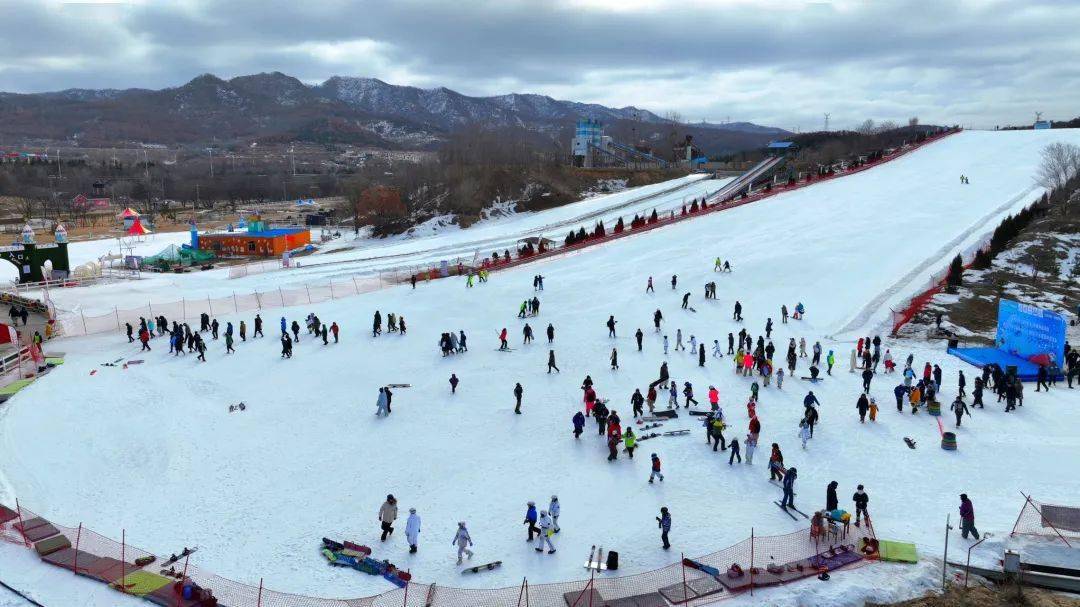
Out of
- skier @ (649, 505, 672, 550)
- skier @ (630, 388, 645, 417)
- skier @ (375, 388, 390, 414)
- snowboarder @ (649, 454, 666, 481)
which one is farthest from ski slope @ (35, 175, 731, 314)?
skier @ (649, 505, 672, 550)

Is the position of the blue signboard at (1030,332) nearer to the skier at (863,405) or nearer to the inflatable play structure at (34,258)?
the skier at (863,405)

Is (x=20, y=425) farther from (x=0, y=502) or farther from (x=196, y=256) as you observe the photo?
(x=196, y=256)

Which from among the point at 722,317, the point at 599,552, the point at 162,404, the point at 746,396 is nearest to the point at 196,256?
the point at 162,404

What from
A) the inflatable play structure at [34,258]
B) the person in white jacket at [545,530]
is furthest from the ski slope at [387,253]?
the person in white jacket at [545,530]

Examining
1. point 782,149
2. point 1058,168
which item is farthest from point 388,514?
point 782,149

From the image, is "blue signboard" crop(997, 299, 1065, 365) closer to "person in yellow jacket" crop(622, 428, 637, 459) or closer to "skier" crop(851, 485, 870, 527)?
"skier" crop(851, 485, 870, 527)
